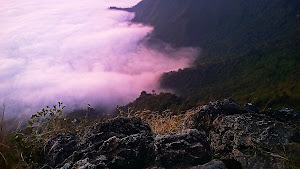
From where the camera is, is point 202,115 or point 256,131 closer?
point 256,131

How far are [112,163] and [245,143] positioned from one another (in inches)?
71.3

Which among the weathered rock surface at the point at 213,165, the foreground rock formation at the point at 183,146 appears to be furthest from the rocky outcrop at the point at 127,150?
the weathered rock surface at the point at 213,165

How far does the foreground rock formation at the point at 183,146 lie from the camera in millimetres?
3875

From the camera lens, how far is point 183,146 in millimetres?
4035

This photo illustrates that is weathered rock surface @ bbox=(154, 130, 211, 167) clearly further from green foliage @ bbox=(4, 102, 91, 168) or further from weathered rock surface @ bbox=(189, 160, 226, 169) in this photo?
green foliage @ bbox=(4, 102, 91, 168)

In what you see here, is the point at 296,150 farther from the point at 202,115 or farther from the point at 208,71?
the point at 208,71

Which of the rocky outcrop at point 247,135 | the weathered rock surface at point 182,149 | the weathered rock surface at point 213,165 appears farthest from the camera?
the rocky outcrop at point 247,135

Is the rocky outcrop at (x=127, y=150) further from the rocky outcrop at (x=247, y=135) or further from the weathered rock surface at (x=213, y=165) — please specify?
the rocky outcrop at (x=247, y=135)

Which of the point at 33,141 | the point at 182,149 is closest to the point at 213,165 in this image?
the point at 182,149

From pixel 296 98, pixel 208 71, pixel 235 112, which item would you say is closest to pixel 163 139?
pixel 235 112

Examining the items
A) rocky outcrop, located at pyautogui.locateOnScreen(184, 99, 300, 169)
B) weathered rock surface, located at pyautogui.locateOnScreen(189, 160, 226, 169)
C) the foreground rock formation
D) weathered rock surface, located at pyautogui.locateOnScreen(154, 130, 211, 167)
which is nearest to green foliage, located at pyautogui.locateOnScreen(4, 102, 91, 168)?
the foreground rock formation

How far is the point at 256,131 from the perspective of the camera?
4.56 m

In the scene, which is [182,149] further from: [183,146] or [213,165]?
[213,165]

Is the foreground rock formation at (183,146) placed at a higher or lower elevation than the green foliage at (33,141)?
higher
